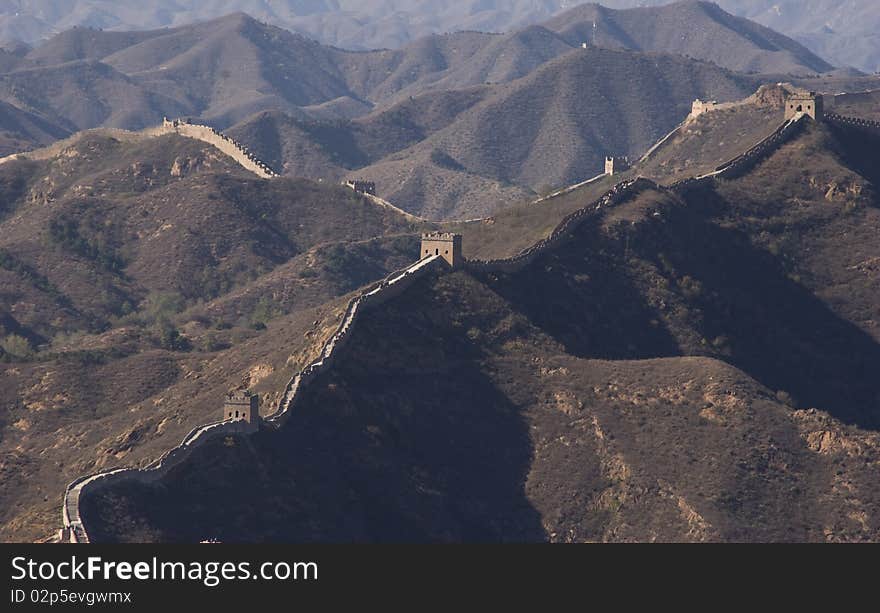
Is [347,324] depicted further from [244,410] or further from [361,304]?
[244,410]

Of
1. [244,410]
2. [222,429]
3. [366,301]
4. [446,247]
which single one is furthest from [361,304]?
[222,429]

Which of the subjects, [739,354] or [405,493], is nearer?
[405,493]

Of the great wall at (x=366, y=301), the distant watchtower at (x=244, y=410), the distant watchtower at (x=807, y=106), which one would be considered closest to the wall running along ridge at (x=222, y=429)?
the great wall at (x=366, y=301)

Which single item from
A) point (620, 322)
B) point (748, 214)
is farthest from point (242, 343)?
point (748, 214)

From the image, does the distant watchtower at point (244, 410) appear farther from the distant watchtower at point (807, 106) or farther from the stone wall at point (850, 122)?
the stone wall at point (850, 122)

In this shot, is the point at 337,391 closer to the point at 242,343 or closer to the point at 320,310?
the point at 320,310

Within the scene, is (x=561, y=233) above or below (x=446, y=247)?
above
